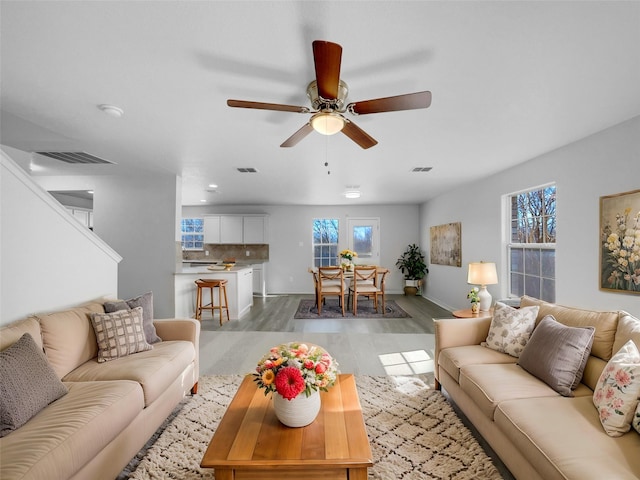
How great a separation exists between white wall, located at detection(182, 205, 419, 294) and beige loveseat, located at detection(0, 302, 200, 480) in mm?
5284

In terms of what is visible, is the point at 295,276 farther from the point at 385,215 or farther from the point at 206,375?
the point at 206,375

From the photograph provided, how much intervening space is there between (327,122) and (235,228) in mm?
6342

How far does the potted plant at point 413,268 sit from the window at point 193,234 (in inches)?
213

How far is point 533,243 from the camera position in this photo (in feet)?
12.3

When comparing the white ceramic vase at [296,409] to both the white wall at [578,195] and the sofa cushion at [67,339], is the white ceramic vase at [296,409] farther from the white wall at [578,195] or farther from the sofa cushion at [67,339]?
the white wall at [578,195]

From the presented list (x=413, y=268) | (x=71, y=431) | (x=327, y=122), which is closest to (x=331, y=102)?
(x=327, y=122)

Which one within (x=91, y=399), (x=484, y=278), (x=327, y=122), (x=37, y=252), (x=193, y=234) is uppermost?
(x=327, y=122)

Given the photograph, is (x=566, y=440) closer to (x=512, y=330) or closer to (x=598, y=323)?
(x=598, y=323)

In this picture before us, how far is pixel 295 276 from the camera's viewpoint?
796cm

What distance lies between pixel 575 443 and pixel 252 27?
2405 millimetres

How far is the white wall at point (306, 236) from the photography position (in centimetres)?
797

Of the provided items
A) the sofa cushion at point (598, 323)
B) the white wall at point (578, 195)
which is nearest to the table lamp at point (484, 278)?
the white wall at point (578, 195)

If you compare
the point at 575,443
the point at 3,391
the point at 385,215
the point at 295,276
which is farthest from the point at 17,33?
the point at 385,215

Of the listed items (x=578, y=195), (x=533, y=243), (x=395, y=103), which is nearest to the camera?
(x=395, y=103)
